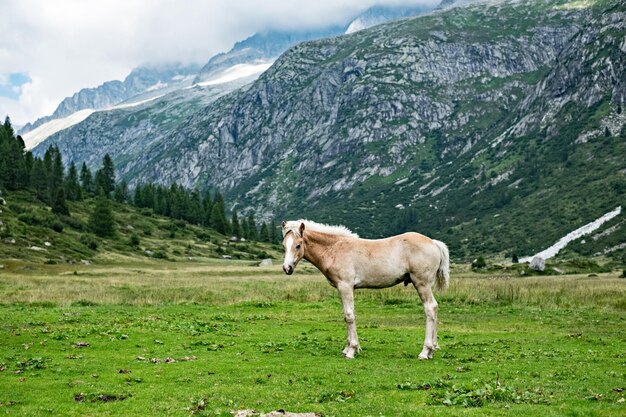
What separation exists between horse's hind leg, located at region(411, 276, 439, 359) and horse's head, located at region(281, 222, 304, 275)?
4.59 meters

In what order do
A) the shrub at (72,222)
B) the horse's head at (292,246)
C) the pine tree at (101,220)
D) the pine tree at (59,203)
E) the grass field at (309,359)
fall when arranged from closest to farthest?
the grass field at (309,359) → the horse's head at (292,246) → the shrub at (72,222) → the pine tree at (101,220) → the pine tree at (59,203)

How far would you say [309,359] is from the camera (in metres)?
19.5

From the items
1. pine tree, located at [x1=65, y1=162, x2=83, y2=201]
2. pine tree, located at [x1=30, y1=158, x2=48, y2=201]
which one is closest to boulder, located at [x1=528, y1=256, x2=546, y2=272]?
pine tree, located at [x1=30, y1=158, x2=48, y2=201]

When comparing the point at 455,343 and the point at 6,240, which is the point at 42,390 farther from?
the point at 6,240

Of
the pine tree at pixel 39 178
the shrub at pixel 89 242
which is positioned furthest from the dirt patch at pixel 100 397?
the pine tree at pixel 39 178

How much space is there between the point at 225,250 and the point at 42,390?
148819 millimetres

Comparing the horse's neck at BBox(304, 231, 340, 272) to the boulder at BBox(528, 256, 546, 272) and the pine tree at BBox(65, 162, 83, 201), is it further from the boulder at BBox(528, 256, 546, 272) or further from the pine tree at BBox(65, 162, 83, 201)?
the pine tree at BBox(65, 162, 83, 201)

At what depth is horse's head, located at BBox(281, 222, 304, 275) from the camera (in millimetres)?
20339

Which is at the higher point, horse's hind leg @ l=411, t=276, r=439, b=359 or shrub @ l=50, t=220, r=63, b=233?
shrub @ l=50, t=220, r=63, b=233

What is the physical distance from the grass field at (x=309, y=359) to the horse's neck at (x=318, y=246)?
3.61m

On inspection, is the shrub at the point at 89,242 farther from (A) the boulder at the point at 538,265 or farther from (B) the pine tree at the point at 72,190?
(A) the boulder at the point at 538,265

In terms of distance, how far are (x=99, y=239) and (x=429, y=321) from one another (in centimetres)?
12127

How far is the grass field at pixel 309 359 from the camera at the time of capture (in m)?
13.4

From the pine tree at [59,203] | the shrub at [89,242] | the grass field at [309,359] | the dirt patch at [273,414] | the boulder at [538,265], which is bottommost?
the boulder at [538,265]
